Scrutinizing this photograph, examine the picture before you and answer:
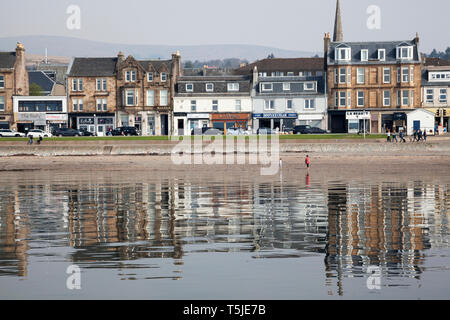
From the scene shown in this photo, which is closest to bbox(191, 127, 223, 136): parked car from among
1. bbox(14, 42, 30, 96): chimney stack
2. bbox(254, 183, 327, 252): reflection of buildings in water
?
bbox(14, 42, 30, 96): chimney stack

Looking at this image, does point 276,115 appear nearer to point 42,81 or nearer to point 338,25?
point 42,81

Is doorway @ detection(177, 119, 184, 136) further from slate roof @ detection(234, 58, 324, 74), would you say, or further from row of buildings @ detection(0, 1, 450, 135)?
slate roof @ detection(234, 58, 324, 74)

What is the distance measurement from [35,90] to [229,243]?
99.2m

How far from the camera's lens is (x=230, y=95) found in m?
107

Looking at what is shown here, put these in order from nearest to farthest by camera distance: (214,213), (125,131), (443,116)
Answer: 1. (214,213)
2. (125,131)
3. (443,116)

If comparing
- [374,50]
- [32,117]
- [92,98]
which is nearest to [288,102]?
[374,50]

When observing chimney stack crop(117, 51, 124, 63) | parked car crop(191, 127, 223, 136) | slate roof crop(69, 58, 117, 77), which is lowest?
parked car crop(191, 127, 223, 136)

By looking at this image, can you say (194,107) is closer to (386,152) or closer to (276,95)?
(276,95)

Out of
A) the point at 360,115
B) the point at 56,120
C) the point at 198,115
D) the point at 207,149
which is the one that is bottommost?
the point at 207,149

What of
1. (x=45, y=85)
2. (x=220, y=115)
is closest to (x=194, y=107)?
(x=220, y=115)

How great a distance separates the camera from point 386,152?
224 feet

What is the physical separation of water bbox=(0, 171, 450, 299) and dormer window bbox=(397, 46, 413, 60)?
6926cm

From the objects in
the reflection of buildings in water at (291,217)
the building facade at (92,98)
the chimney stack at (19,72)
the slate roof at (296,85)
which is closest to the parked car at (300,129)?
the slate roof at (296,85)

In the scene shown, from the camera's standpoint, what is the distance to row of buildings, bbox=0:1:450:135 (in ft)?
342
